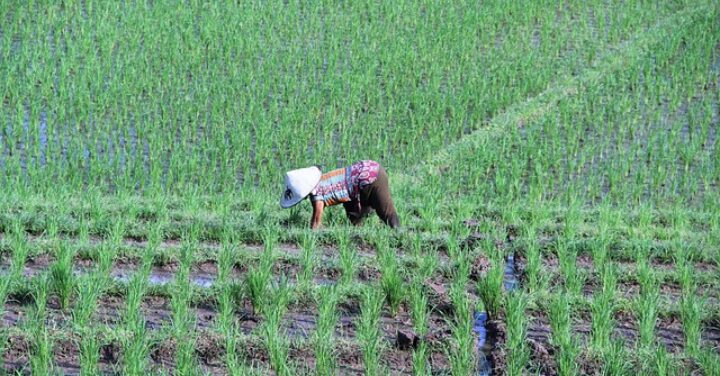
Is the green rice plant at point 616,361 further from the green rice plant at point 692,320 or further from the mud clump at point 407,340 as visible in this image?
the mud clump at point 407,340

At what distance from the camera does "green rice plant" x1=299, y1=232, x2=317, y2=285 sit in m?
6.09

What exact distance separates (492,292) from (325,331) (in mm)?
986

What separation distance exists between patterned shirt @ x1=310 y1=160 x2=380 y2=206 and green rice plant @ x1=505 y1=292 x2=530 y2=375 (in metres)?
1.44

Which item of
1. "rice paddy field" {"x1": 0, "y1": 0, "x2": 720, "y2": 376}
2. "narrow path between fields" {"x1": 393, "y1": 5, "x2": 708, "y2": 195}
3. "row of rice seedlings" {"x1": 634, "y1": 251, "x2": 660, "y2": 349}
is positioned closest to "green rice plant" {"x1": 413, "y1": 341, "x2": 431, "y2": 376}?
"rice paddy field" {"x1": 0, "y1": 0, "x2": 720, "y2": 376}

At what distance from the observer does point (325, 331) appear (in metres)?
5.25

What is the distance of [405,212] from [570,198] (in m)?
1.57

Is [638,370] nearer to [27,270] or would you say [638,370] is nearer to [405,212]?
[405,212]

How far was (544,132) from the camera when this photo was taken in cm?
997

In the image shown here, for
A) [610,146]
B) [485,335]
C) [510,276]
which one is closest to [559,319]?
[485,335]

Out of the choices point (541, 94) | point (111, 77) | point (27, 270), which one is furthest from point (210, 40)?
point (27, 270)

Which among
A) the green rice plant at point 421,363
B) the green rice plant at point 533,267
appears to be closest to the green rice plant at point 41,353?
the green rice plant at point 421,363

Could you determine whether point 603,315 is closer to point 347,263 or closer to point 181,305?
point 347,263

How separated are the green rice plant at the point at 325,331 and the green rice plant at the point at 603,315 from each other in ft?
4.09

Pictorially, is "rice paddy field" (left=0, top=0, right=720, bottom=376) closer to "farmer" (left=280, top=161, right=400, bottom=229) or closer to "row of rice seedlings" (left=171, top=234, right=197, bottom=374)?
"row of rice seedlings" (left=171, top=234, right=197, bottom=374)
